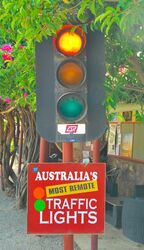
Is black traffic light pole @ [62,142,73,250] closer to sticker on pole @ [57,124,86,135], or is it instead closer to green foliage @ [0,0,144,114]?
sticker on pole @ [57,124,86,135]

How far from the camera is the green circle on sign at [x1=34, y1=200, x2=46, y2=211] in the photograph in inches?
182

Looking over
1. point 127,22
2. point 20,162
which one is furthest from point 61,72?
point 20,162

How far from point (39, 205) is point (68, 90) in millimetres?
1049

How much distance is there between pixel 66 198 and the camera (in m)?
4.66

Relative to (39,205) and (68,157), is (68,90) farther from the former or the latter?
(39,205)

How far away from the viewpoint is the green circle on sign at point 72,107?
457 cm

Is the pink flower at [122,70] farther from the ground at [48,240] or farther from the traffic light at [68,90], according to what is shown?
the ground at [48,240]

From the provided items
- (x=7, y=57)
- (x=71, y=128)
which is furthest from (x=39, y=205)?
(x=7, y=57)

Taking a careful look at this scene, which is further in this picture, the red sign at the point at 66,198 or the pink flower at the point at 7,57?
the pink flower at the point at 7,57

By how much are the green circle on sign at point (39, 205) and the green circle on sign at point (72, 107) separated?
2.55ft

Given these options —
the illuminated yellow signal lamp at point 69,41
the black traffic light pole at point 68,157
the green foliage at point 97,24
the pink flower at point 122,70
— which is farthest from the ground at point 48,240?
the illuminated yellow signal lamp at point 69,41

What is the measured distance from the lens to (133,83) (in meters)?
6.15

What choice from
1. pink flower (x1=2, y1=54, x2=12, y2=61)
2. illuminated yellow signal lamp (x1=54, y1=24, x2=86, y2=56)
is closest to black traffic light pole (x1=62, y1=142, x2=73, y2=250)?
illuminated yellow signal lamp (x1=54, y1=24, x2=86, y2=56)

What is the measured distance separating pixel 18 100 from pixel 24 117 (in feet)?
12.9
